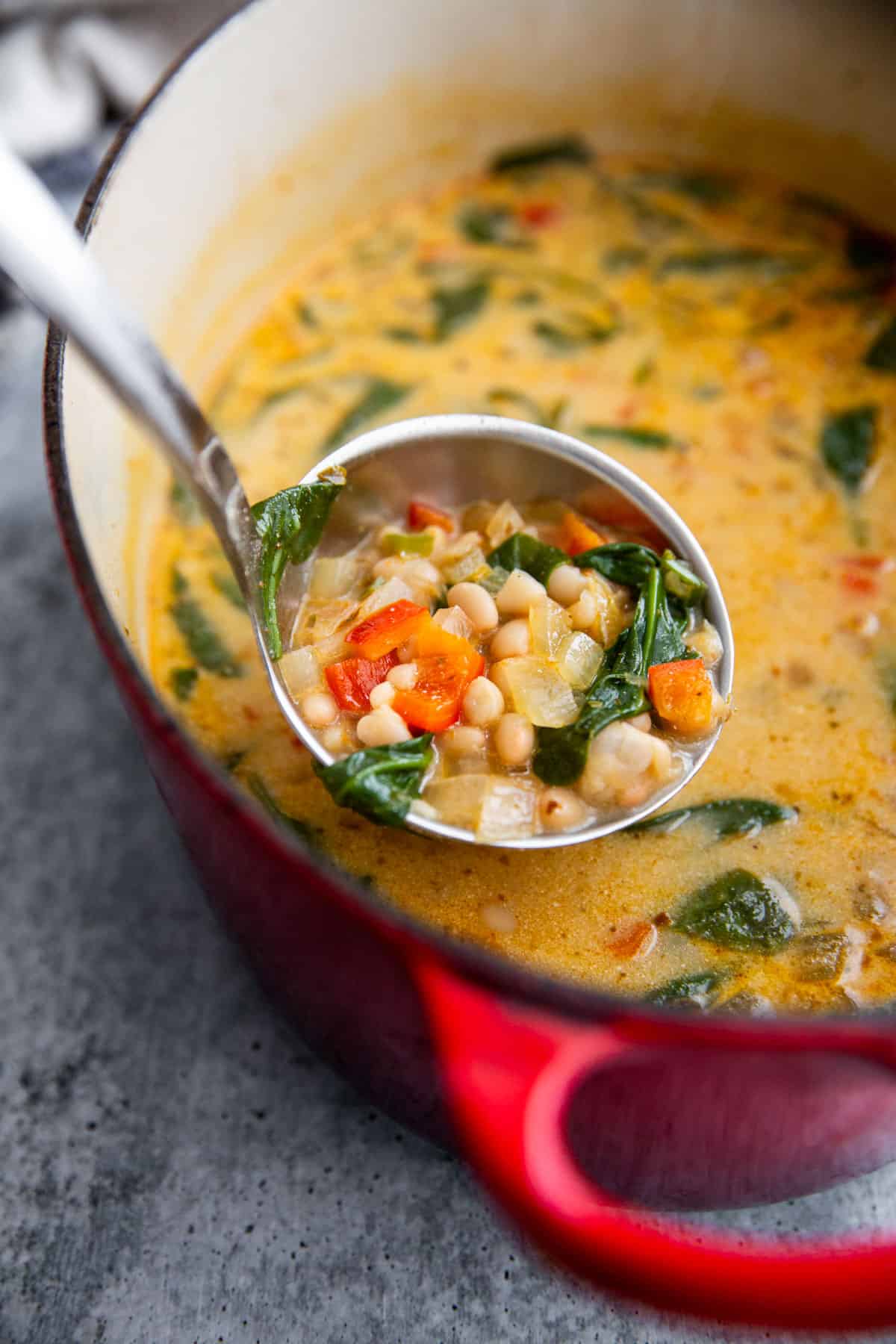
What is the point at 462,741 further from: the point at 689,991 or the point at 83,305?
the point at 83,305

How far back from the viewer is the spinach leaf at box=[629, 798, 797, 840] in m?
1.99

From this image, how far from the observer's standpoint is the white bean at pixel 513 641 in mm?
1885

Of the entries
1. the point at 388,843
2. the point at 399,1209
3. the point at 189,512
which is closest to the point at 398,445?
the point at 189,512

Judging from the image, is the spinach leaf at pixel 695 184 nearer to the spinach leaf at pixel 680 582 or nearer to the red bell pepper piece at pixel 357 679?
the spinach leaf at pixel 680 582

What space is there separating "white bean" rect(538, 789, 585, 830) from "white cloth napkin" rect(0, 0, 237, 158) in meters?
2.12

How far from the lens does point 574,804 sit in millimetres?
1812

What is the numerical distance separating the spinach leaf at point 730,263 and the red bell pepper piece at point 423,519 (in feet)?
3.15

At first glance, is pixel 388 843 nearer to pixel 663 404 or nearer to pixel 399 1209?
pixel 399 1209

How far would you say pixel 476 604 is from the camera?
75.2 inches

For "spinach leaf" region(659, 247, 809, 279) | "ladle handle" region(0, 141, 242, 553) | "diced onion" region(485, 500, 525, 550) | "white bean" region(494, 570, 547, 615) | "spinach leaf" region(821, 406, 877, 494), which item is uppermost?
"ladle handle" region(0, 141, 242, 553)

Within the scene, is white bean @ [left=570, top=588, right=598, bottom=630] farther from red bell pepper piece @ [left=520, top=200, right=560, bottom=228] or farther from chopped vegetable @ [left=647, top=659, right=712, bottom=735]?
red bell pepper piece @ [left=520, top=200, right=560, bottom=228]

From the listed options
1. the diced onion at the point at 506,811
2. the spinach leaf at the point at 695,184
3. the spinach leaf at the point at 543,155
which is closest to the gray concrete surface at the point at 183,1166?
the diced onion at the point at 506,811

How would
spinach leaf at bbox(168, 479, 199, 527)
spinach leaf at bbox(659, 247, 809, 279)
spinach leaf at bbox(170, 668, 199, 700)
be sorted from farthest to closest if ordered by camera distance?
spinach leaf at bbox(659, 247, 809, 279) < spinach leaf at bbox(168, 479, 199, 527) < spinach leaf at bbox(170, 668, 199, 700)

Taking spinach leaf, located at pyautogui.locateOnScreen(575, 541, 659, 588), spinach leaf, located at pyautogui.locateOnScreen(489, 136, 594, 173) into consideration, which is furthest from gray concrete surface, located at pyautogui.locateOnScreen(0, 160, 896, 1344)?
spinach leaf, located at pyautogui.locateOnScreen(489, 136, 594, 173)
